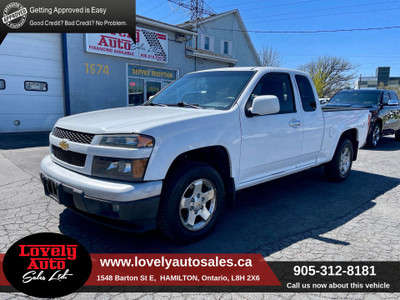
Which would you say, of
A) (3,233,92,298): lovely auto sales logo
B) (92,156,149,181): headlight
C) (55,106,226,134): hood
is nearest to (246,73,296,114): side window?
(55,106,226,134): hood

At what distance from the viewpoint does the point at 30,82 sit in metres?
10.8

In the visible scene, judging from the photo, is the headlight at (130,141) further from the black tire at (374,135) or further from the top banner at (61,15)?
the top banner at (61,15)

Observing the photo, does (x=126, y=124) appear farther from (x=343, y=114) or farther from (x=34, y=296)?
(x=343, y=114)

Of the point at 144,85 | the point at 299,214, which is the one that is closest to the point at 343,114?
the point at 299,214

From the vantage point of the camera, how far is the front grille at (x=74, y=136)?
2.76 m

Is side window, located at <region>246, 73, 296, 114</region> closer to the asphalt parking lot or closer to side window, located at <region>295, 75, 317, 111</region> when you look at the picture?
side window, located at <region>295, 75, 317, 111</region>

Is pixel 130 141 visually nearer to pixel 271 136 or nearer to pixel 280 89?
pixel 271 136

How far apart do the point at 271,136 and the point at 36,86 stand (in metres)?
10.3

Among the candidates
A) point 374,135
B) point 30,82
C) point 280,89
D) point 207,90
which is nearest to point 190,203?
point 207,90

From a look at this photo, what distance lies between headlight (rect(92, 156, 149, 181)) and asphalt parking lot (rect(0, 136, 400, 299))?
2.62 ft

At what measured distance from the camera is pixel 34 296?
2230 mm

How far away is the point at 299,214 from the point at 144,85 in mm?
11423

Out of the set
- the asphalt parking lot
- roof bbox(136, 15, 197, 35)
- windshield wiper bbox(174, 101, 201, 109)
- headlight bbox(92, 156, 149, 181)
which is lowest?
the asphalt parking lot

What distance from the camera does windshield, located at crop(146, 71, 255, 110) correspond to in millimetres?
3499
